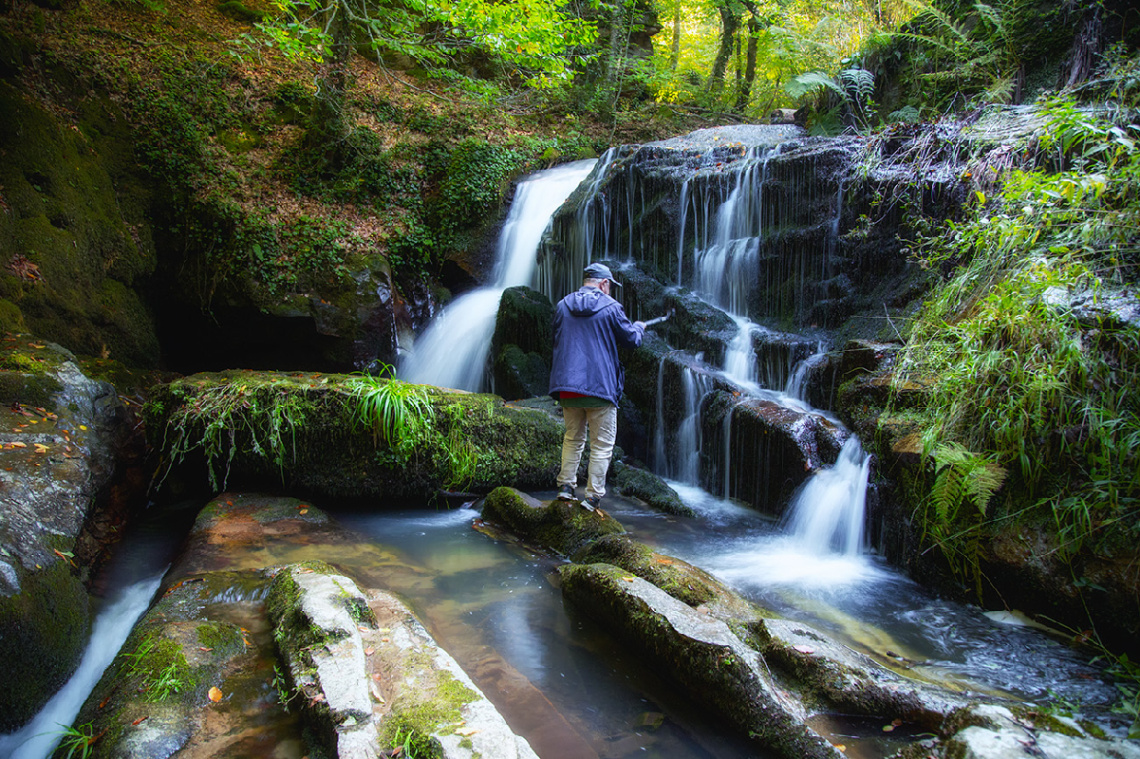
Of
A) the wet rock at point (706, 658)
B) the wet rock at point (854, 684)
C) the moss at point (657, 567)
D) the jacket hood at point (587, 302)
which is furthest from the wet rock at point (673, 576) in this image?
the jacket hood at point (587, 302)

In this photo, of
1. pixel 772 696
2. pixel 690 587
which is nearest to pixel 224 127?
pixel 690 587

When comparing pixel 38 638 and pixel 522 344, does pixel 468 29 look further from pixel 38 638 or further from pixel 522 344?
pixel 38 638

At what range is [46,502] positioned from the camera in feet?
12.3

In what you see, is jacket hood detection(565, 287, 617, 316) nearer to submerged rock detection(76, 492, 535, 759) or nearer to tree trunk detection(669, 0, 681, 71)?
submerged rock detection(76, 492, 535, 759)

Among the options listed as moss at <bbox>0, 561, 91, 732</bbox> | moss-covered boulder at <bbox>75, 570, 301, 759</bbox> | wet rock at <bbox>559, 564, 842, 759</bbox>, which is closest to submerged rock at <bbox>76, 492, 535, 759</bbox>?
moss-covered boulder at <bbox>75, 570, 301, 759</bbox>

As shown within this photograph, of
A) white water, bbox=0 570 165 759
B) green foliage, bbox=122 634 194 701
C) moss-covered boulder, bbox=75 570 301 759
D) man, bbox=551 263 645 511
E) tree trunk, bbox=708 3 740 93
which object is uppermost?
tree trunk, bbox=708 3 740 93

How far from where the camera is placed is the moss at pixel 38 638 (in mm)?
2758

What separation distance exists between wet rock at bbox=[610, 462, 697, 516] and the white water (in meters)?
4.39

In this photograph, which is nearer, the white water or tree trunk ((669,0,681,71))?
the white water

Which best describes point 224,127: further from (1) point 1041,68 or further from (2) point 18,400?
(1) point 1041,68

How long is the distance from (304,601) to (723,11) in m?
17.4

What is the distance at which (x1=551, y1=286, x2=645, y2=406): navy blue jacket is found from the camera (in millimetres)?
4703

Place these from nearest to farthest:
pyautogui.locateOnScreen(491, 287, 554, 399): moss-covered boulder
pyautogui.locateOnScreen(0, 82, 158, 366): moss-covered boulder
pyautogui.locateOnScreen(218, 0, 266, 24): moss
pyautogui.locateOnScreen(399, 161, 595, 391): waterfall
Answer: pyautogui.locateOnScreen(0, 82, 158, 366): moss-covered boulder < pyautogui.locateOnScreen(491, 287, 554, 399): moss-covered boulder < pyautogui.locateOnScreen(399, 161, 595, 391): waterfall < pyautogui.locateOnScreen(218, 0, 266, 24): moss

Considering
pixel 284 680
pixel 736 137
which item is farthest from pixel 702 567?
pixel 736 137
